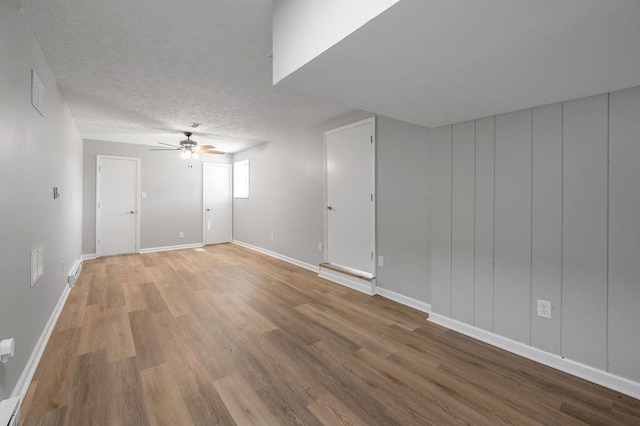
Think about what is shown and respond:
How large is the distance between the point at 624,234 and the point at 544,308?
0.72 metres

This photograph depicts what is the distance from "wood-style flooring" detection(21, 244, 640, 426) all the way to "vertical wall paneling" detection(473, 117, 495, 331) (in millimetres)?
313

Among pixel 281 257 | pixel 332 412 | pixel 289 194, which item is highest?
pixel 289 194

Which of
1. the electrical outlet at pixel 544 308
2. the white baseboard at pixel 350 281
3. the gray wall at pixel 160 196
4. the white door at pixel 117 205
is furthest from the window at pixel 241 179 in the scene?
the electrical outlet at pixel 544 308

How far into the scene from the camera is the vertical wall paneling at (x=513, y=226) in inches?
84.1

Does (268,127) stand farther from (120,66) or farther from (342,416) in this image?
(342,416)

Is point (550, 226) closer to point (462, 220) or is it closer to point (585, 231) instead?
point (585, 231)

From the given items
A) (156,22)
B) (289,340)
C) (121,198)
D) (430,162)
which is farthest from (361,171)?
(121,198)

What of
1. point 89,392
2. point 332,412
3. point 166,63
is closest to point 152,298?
point 89,392

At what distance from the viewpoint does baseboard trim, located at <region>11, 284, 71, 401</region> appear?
1651 mm

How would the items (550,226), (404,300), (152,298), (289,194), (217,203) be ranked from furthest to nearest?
(217,203) < (289,194) < (152,298) < (404,300) < (550,226)

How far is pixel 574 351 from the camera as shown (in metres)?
1.92

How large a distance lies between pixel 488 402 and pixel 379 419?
0.71 metres

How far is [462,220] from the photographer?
254 cm

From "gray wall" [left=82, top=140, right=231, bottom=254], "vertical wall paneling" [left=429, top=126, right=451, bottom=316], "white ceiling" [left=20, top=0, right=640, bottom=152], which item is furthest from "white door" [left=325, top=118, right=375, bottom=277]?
"gray wall" [left=82, top=140, right=231, bottom=254]
